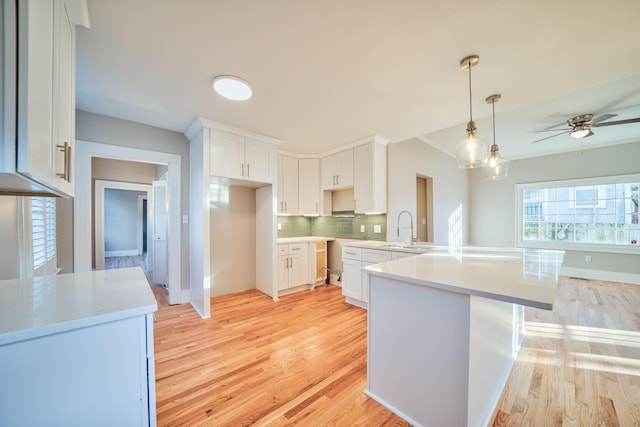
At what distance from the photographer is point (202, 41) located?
1.61 m

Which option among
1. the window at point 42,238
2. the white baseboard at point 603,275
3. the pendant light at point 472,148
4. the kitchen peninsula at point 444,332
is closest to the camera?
the kitchen peninsula at point 444,332

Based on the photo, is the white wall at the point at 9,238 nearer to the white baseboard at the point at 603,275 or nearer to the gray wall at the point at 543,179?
the white baseboard at the point at 603,275

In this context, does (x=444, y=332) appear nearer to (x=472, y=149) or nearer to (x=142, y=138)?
(x=472, y=149)

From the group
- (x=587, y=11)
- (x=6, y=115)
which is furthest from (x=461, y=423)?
(x=587, y=11)

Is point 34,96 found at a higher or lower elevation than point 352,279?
higher

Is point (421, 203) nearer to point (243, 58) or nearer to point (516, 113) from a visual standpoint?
point (516, 113)

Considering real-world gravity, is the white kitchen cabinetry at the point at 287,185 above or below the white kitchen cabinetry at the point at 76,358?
above

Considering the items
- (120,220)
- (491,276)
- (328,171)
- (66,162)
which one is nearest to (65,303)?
(66,162)

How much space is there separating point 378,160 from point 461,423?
3.02m

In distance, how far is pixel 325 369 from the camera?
1.92 metres

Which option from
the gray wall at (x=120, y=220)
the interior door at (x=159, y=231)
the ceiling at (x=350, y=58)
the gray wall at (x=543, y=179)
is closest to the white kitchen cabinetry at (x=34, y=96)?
the ceiling at (x=350, y=58)

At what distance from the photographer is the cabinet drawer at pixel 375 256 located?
2958 millimetres

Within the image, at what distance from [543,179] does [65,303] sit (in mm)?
7443

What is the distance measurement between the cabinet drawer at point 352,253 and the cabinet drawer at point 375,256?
0.08m
